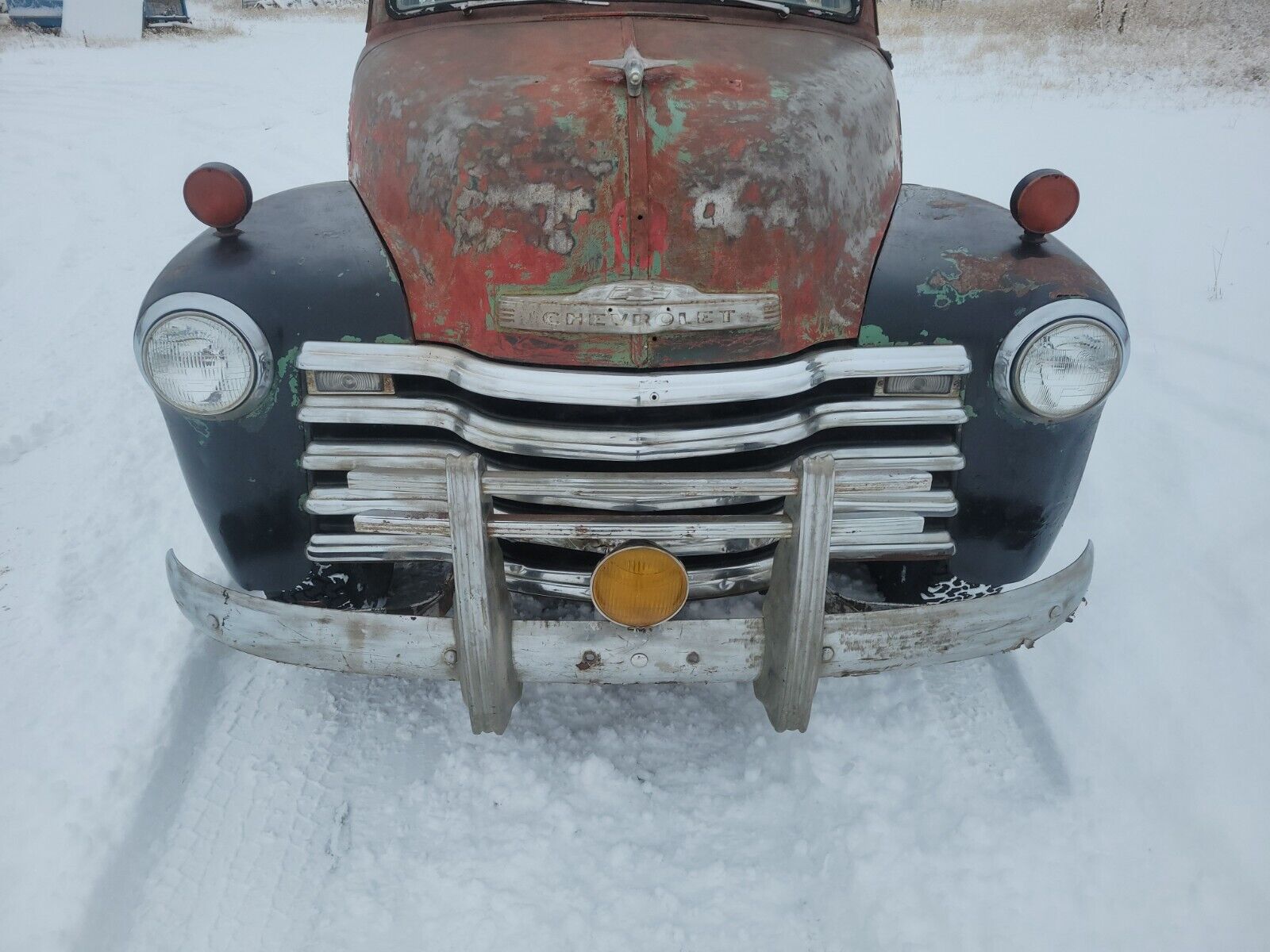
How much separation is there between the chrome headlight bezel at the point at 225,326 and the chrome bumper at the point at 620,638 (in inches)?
17.7

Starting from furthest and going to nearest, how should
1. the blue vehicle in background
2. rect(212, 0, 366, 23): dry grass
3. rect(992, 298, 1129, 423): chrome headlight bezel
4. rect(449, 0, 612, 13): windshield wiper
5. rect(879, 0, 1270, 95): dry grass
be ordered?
rect(212, 0, 366, 23): dry grass → the blue vehicle in background → rect(879, 0, 1270, 95): dry grass → rect(449, 0, 612, 13): windshield wiper → rect(992, 298, 1129, 423): chrome headlight bezel

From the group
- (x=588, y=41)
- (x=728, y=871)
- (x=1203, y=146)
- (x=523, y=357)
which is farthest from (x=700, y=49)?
(x=1203, y=146)

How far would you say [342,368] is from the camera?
2.02 meters

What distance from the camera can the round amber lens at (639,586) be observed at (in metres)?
1.86

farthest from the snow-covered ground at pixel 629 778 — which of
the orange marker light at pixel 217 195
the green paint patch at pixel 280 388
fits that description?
the orange marker light at pixel 217 195

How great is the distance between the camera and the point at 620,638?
196 cm

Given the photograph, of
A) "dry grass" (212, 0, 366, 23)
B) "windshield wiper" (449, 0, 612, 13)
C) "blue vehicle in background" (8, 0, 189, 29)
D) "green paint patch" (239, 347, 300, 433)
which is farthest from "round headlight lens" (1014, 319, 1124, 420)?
"dry grass" (212, 0, 366, 23)

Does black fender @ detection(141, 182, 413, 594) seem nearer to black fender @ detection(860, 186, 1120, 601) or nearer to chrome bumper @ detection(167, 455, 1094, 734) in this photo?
chrome bumper @ detection(167, 455, 1094, 734)

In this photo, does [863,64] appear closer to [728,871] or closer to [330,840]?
[728,871]

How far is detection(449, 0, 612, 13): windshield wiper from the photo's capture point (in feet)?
8.55

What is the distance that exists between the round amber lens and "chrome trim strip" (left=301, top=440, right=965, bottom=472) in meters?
0.31

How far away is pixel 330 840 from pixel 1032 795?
175 centimetres

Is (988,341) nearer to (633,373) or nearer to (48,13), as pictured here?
(633,373)

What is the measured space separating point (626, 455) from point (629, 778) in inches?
36.2
